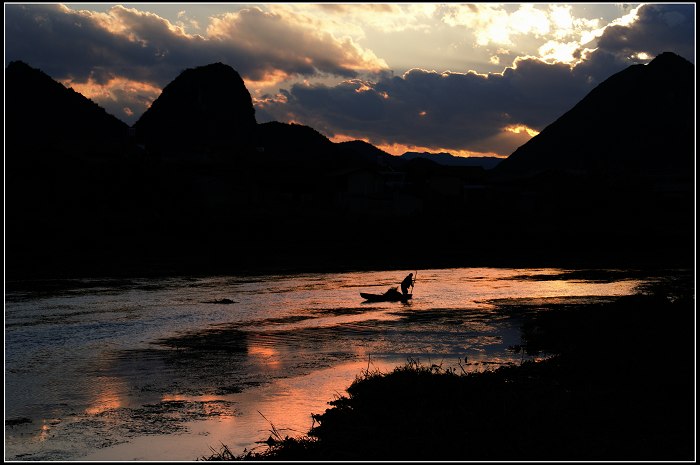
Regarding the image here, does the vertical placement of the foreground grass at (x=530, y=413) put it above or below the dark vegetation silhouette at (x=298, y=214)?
below

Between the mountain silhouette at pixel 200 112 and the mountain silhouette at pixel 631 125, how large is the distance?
54.6m

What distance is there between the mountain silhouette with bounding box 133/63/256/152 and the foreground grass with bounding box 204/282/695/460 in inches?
4497

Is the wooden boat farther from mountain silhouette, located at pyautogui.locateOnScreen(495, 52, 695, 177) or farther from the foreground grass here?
mountain silhouette, located at pyautogui.locateOnScreen(495, 52, 695, 177)

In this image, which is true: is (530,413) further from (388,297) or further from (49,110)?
(49,110)

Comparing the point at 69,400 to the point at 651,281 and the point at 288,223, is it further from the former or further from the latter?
the point at 288,223

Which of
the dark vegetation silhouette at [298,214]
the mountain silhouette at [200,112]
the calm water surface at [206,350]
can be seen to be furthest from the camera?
the mountain silhouette at [200,112]

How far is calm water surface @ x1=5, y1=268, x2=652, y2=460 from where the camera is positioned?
41.8 feet

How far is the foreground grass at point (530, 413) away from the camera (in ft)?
31.9

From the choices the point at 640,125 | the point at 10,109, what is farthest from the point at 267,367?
the point at 640,125

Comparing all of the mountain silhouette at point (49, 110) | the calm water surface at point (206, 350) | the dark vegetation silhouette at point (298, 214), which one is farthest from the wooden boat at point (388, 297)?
the mountain silhouette at point (49, 110)

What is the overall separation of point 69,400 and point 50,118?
4013 inches

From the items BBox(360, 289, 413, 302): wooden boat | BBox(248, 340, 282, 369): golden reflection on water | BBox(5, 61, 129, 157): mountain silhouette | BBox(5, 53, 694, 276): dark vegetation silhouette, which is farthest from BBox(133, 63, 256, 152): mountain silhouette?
BBox(248, 340, 282, 369): golden reflection on water

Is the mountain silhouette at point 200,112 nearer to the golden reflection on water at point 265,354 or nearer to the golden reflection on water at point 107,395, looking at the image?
the golden reflection on water at point 265,354

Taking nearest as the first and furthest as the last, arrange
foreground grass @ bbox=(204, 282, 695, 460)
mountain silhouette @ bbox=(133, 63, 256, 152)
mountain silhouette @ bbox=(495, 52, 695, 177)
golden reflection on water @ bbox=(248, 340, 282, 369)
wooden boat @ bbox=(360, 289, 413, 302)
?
foreground grass @ bbox=(204, 282, 695, 460) < golden reflection on water @ bbox=(248, 340, 282, 369) < wooden boat @ bbox=(360, 289, 413, 302) < mountain silhouette @ bbox=(133, 63, 256, 152) < mountain silhouette @ bbox=(495, 52, 695, 177)
